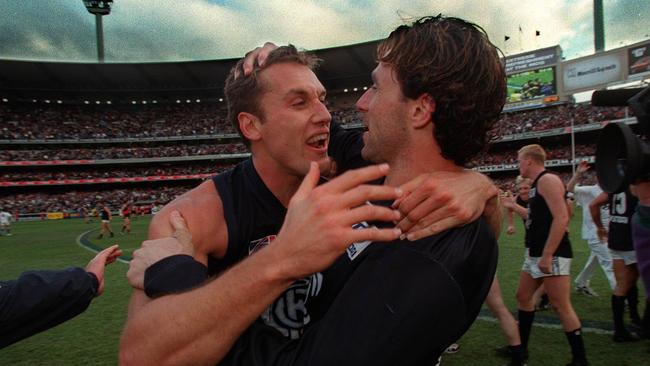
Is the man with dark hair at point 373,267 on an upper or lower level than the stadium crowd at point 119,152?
lower

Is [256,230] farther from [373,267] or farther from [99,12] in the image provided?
[99,12]

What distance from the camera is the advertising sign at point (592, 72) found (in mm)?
35756

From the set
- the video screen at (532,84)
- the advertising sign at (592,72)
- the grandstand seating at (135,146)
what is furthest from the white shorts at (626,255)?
the grandstand seating at (135,146)

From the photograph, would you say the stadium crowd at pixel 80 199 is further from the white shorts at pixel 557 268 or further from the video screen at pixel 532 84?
the white shorts at pixel 557 268

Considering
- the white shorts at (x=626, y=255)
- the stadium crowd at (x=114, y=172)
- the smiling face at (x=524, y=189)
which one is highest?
the stadium crowd at (x=114, y=172)

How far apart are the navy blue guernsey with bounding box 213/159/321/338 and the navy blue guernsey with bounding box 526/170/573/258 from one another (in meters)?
3.68

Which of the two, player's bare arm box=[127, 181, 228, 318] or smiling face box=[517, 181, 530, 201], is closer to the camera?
player's bare arm box=[127, 181, 228, 318]

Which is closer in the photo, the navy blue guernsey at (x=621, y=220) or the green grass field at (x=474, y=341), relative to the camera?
the green grass field at (x=474, y=341)

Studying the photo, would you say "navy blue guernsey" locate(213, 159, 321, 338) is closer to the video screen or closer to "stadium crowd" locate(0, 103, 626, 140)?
the video screen

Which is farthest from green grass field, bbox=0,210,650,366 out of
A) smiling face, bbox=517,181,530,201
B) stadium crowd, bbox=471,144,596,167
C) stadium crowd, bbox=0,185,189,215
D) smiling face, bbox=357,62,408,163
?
stadium crowd, bbox=0,185,189,215

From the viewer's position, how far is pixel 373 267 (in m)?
1.33

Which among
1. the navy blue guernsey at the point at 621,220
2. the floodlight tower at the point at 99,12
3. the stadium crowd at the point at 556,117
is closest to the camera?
the navy blue guernsey at the point at 621,220

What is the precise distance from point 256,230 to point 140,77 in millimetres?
57730

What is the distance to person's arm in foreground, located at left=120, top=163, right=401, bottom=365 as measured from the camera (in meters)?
1.10
